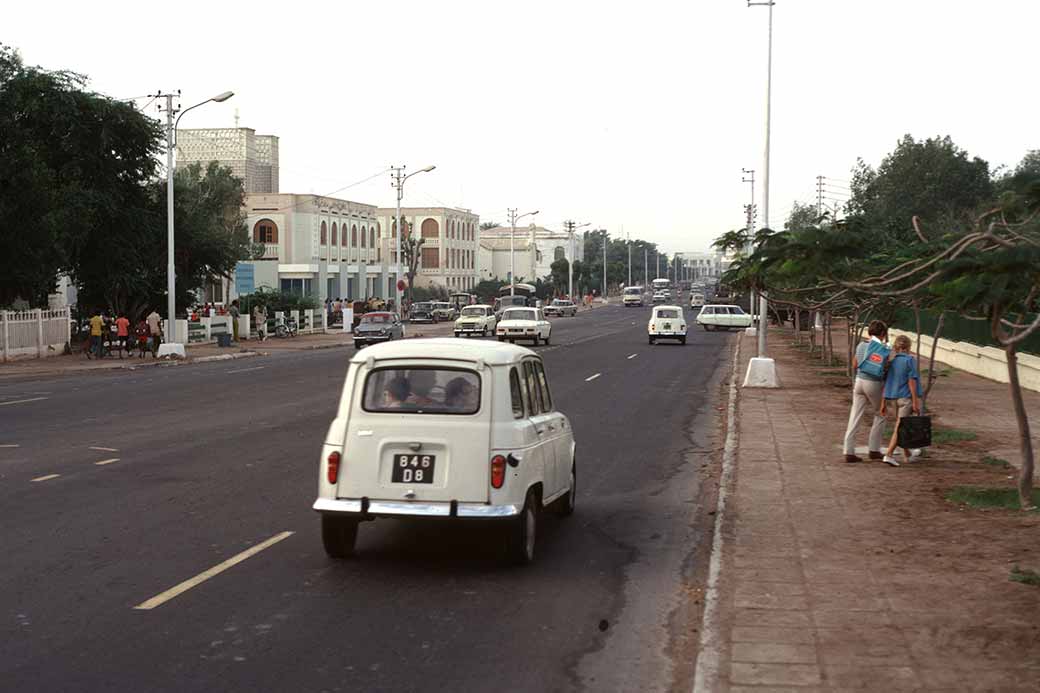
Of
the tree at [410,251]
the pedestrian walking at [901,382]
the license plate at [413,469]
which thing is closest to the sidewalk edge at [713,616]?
the pedestrian walking at [901,382]

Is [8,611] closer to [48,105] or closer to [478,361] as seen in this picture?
[478,361]

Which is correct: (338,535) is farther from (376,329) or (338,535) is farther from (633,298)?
(633,298)

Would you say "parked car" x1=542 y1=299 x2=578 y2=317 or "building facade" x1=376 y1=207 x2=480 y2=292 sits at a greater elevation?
"building facade" x1=376 y1=207 x2=480 y2=292

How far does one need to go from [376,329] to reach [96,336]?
543 inches

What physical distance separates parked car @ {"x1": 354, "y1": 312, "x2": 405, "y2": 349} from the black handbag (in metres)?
37.4

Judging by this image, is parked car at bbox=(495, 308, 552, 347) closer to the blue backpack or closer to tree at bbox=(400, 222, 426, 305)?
the blue backpack

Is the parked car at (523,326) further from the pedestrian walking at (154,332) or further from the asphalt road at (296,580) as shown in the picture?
the asphalt road at (296,580)

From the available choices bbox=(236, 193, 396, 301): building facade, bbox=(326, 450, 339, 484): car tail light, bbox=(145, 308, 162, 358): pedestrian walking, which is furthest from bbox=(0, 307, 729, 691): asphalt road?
bbox=(236, 193, 396, 301): building facade

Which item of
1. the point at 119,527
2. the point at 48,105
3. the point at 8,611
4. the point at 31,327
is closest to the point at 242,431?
the point at 119,527

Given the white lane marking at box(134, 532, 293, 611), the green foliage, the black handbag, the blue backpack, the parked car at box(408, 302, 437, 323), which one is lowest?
the parked car at box(408, 302, 437, 323)

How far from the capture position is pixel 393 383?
9914mm

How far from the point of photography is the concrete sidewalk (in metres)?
7.02

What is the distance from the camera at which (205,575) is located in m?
9.41

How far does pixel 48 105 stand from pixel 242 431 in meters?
30.6
